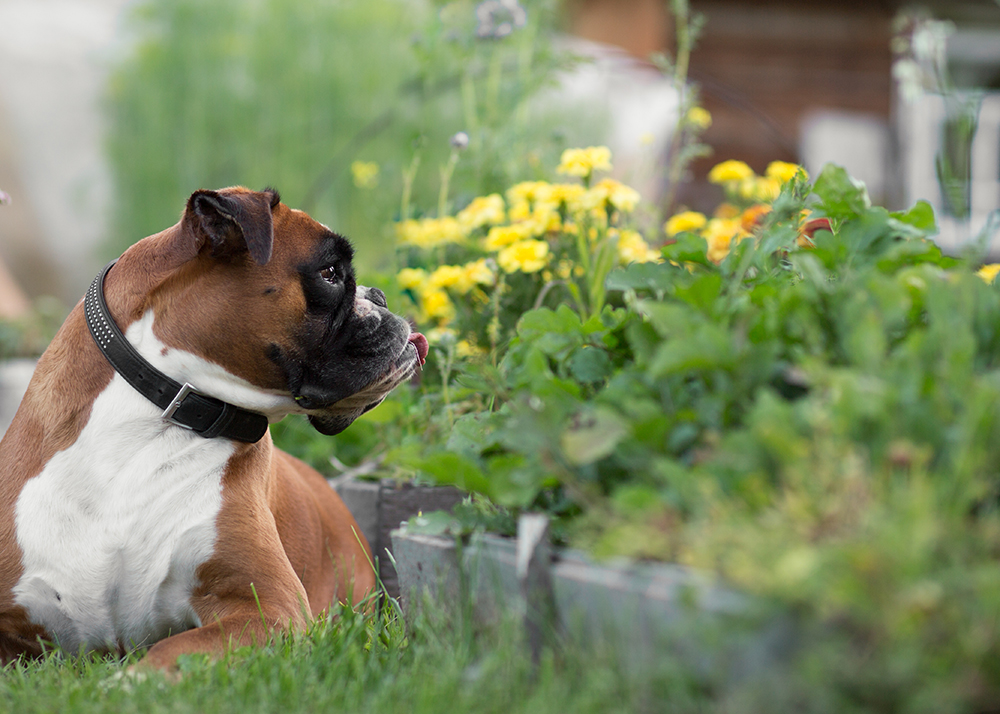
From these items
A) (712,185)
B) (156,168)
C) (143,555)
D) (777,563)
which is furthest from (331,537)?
(156,168)

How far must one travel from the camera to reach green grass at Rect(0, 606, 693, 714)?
1.26m

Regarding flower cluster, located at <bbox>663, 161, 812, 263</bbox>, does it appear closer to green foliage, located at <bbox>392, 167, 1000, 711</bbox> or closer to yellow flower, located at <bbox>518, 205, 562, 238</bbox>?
yellow flower, located at <bbox>518, 205, 562, 238</bbox>

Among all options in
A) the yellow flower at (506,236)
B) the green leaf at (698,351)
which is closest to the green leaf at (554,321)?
the green leaf at (698,351)

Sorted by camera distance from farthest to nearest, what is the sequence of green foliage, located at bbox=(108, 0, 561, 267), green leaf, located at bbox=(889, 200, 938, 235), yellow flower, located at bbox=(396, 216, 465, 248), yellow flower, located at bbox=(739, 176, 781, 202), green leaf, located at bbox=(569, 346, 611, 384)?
green foliage, located at bbox=(108, 0, 561, 267) < yellow flower, located at bbox=(739, 176, 781, 202) < yellow flower, located at bbox=(396, 216, 465, 248) < green leaf, located at bbox=(889, 200, 938, 235) < green leaf, located at bbox=(569, 346, 611, 384)

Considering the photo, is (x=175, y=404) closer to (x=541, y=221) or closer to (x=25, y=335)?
(x=541, y=221)

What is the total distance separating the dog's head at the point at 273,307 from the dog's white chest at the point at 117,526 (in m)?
0.19

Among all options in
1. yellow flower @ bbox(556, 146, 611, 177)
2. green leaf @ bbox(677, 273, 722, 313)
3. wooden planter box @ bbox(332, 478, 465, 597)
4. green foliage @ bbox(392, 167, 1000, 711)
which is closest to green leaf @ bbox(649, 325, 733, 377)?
green foliage @ bbox(392, 167, 1000, 711)

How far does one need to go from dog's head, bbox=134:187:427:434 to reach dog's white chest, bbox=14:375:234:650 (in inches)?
7.5

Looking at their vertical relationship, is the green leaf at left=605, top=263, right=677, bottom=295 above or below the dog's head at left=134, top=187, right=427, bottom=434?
above

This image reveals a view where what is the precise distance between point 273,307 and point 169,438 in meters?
0.39

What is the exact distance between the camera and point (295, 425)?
377 cm

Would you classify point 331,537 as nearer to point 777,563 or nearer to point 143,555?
point 143,555

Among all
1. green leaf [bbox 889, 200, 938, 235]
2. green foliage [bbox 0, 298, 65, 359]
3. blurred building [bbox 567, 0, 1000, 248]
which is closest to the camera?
green leaf [bbox 889, 200, 938, 235]

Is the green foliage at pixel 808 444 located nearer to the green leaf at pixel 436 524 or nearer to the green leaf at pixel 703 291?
the green leaf at pixel 703 291
